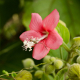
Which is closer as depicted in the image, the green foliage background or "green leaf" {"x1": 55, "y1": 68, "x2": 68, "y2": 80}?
"green leaf" {"x1": 55, "y1": 68, "x2": 68, "y2": 80}

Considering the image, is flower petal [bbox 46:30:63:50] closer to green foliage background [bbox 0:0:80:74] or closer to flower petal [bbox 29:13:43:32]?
flower petal [bbox 29:13:43:32]

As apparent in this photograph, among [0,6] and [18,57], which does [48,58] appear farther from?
[0,6]

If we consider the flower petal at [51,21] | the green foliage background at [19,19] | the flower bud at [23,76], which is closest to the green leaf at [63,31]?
the flower petal at [51,21]

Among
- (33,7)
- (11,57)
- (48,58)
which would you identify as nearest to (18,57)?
(11,57)

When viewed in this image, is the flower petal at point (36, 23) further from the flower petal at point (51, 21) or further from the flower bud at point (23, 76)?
the flower bud at point (23, 76)

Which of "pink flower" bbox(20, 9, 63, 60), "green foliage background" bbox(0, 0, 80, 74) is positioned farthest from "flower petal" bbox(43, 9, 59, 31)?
"green foliage background" bbox(0, 0, 80, 74)

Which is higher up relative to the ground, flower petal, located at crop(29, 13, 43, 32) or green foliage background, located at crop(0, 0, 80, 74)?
green foliage background, located at crop(0, 0, 80, 74)

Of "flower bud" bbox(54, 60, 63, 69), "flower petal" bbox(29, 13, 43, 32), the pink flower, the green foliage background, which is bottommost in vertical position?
"flower bud" bbox(54, 60, 63, 69)
